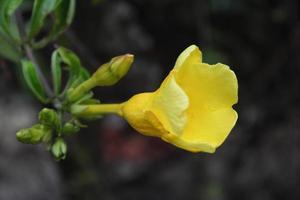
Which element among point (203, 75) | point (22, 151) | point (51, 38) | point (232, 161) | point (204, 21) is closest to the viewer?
point (203, 75)

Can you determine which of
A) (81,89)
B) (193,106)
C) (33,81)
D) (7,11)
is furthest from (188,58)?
(7,11)

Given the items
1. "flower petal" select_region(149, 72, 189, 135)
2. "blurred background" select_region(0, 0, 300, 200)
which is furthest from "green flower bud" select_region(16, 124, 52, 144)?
"blurred background" select_region(0, 0, 300, 200)

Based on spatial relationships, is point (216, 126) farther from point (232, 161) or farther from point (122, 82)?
point (232, 161)

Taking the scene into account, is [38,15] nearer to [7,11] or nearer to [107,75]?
[7,11]

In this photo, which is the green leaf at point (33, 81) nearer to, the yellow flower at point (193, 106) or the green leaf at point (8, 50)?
the green leaf at point (8, 50)

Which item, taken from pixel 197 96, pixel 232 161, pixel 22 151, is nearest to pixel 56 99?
pixel 197 96

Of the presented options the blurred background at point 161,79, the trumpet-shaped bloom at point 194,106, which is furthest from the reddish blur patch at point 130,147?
the trumpet-shaped bloom at point 194,106

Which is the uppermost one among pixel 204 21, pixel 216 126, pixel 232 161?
pixel 216 126
